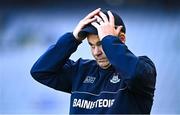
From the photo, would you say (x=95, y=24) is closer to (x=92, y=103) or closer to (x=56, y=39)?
(x=92, y=103)

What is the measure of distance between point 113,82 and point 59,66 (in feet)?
1.01

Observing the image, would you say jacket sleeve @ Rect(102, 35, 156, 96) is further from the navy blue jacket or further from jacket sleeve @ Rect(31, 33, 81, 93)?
jacket sleeve @ Rect(31, 33, 81, 93)

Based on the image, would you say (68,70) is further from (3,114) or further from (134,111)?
(3,114)

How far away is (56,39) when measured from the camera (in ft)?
15.3

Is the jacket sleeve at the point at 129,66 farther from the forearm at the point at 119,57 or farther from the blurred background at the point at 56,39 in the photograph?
the blurred background at the point at 56,39

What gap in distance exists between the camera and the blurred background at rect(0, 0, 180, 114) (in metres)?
4.56

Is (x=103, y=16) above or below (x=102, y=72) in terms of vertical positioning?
above

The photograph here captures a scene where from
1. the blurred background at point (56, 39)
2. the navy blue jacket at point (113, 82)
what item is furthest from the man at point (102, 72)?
the blurred background at point (56, 39)

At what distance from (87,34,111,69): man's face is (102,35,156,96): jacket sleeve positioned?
49 mm

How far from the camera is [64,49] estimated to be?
259 cm

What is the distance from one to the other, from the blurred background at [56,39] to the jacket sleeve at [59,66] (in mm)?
1906

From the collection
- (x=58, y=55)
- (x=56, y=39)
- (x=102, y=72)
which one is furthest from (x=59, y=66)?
(x=56, y=39)

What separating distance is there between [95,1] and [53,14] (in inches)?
13.8

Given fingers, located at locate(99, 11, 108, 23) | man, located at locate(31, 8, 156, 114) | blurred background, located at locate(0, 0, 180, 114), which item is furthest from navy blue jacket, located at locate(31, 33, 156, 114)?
blurred background, located at locate(0, 0, 180, 114)
